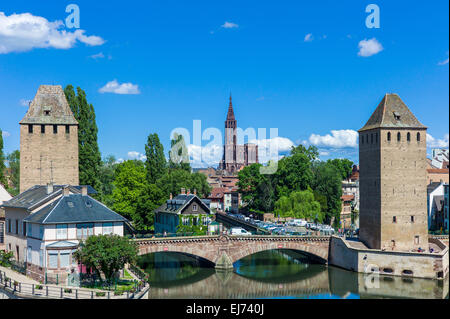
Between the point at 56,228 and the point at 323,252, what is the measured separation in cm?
3200

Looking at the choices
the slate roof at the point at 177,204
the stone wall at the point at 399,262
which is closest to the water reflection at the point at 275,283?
the stone wall at the point at 399,262

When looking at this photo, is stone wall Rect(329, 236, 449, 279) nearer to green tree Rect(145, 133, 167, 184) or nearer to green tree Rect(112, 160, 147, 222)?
green tree Rect(112, 160, 147, 222)

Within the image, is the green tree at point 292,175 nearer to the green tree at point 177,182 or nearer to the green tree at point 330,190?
the green tree at point 330,190

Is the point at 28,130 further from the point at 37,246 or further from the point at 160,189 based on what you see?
the point at 160,189

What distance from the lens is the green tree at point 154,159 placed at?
8438cm

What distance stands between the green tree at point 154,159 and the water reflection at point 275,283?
23.3 meters

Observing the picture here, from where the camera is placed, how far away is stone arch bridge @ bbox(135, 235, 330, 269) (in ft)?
177

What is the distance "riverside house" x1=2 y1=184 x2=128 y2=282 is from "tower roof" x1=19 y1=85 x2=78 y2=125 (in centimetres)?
1278

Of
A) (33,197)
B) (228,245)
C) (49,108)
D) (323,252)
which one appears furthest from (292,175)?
(33,197)

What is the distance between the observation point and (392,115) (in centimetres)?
5591

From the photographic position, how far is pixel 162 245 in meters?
53.9

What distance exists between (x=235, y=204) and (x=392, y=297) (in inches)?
3307
